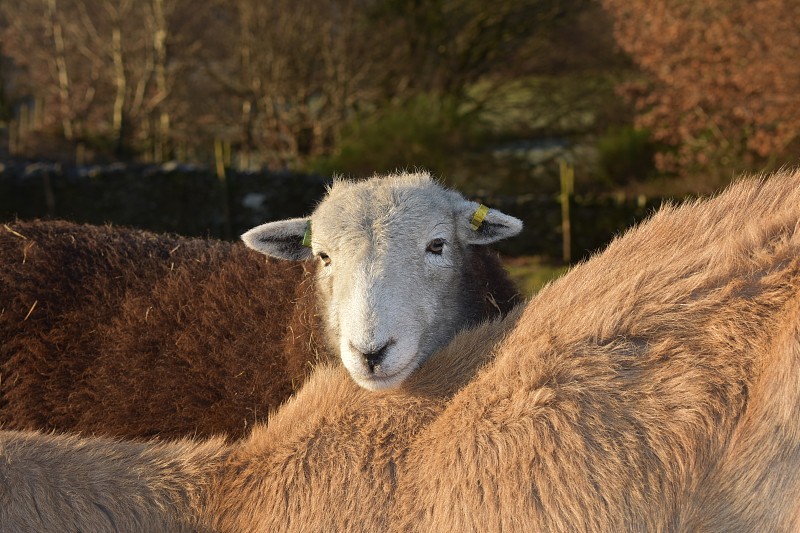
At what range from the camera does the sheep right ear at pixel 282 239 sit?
499cm

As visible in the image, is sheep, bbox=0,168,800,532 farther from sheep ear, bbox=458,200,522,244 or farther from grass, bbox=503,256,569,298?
grass, bbox=503,256,569,298

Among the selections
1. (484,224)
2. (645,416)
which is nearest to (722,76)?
(484,224)

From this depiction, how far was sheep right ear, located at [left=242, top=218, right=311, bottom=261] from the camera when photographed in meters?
4.99

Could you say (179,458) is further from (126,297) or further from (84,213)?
(84,213)

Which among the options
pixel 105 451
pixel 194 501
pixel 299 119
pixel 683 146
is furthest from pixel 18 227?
pixel 299 119

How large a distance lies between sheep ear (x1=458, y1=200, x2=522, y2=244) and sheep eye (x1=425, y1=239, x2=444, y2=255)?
31 centimetres

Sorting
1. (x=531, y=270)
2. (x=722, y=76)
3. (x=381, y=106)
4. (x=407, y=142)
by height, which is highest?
(x=722, y=76)

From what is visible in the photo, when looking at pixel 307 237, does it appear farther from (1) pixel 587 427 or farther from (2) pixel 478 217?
(1) pixel 587 427

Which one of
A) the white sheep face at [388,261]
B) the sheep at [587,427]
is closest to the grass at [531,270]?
the white sheep face at [388,261]

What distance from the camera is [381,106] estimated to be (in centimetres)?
2409

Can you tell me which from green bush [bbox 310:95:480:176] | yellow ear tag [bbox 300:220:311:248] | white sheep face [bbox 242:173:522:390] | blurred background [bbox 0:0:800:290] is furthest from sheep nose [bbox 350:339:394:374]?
green bush [bbox 310:95:480:176]

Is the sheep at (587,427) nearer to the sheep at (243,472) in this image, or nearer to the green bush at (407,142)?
the sheep at (243,472)

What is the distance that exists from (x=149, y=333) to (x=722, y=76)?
14.4 m

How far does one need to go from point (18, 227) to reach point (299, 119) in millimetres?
18715
